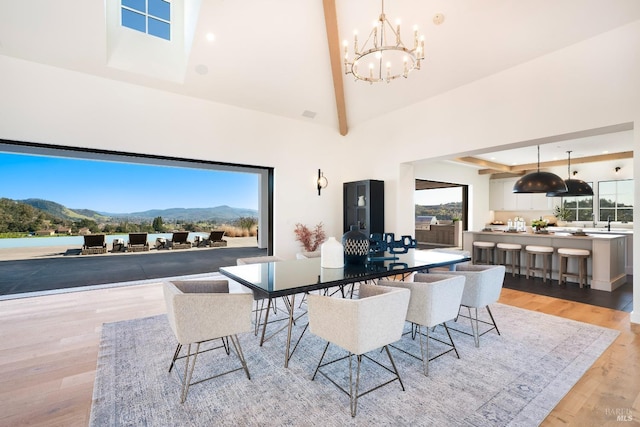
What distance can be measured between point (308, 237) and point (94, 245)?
7.07 m

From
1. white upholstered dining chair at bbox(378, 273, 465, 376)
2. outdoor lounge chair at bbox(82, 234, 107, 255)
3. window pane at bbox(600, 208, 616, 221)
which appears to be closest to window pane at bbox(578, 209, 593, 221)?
window pane at bbox(600, 208, 616, 221)

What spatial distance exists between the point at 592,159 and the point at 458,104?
552 cm

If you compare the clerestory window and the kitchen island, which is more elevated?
the clerestory window

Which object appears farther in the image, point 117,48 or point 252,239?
point 252,239

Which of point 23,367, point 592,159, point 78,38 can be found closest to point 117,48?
point 78,38

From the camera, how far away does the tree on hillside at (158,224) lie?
10.9 meters

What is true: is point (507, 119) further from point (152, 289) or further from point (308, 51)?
point (152, 289)

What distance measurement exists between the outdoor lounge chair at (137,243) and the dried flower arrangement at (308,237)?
6.35 metres

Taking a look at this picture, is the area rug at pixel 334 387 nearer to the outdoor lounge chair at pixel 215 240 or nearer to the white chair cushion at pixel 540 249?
the white chair cushion at pixel 540 249

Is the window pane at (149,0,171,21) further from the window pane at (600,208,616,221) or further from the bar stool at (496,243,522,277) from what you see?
the window pane at (600,208,616,221)

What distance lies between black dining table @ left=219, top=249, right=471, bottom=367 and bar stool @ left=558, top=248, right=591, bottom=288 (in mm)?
3053

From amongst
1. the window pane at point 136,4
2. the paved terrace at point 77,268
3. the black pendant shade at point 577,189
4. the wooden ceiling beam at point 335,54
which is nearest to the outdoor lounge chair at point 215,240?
the paved terrace at point 77,268

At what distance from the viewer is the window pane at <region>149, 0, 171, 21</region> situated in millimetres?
4594

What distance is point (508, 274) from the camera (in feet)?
19.5
